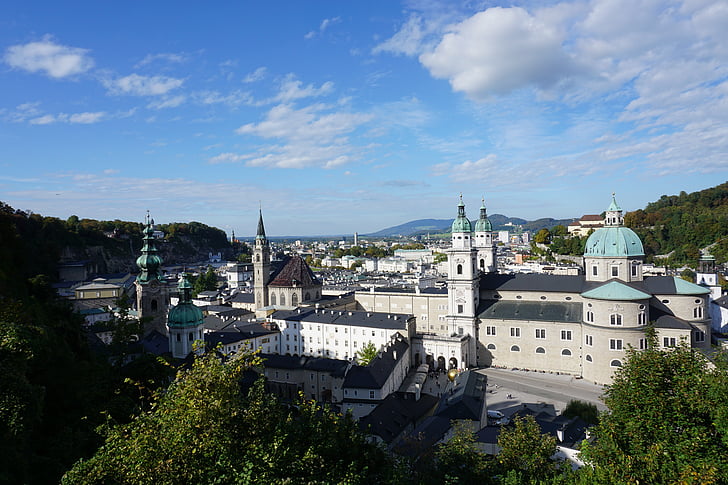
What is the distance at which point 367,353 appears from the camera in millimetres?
44938

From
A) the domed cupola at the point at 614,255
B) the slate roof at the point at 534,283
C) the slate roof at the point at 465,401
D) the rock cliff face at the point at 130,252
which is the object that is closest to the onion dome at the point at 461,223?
the slate roof at the point at 534,283

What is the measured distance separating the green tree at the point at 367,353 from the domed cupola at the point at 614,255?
23.3 m

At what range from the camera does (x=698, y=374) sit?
17.0 metres

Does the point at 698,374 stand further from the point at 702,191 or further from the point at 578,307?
the point at 702,191

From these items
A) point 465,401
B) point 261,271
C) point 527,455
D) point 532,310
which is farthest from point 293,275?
point 527,455

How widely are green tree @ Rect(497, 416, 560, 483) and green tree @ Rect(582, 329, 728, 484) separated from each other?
1602mm

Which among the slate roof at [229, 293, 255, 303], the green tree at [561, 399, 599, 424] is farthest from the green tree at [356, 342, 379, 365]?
the slate roof at [229, 293, 255, 303]

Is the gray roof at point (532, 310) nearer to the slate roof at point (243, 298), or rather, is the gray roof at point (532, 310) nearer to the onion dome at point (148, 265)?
the onion dome at point (148, 265)

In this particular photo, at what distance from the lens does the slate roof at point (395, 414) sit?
93.3 ft

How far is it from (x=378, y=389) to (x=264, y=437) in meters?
23.6

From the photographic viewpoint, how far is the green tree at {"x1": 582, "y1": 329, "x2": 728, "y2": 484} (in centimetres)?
1414

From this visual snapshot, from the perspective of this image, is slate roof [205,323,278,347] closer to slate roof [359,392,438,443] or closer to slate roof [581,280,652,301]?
slate roof [359,392,438,443]

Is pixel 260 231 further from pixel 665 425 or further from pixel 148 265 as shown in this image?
pixel 665 425

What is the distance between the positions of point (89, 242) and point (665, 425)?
127 m
